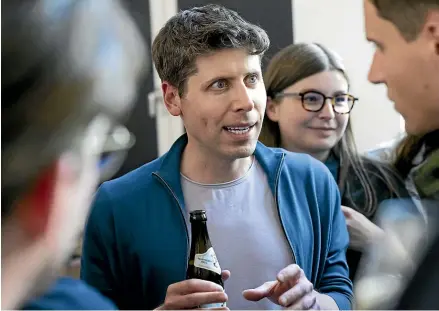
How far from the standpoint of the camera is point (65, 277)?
507 millimetres

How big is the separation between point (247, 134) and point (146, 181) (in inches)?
7.1

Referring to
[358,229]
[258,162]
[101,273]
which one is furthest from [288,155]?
[101,273]

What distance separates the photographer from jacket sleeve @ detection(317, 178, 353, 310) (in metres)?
0.86

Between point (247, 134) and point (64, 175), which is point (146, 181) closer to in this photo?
point (247, 134)

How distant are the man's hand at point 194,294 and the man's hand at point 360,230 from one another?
350mm

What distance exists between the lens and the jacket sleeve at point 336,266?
858 mm

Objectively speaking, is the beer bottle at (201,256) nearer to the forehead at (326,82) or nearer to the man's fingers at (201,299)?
the man's fingers at (201,299)

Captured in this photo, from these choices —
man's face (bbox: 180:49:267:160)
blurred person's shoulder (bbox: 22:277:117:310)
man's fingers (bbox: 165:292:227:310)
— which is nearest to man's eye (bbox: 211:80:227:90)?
man's face (bbox: 180:49:267:160)

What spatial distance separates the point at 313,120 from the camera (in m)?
1.07

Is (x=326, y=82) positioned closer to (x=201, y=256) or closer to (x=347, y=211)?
(x=347, y=211)

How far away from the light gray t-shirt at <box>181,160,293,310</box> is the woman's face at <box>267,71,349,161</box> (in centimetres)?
25

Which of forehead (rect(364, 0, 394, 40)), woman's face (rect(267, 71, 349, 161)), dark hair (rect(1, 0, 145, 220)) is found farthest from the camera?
woman's face (rect(267, 71, 349, 161))

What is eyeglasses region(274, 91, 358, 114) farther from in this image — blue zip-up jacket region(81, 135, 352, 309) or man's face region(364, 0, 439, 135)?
man's face region(364, 0, 439, 135)

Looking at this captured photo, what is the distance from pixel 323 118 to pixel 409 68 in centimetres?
53
